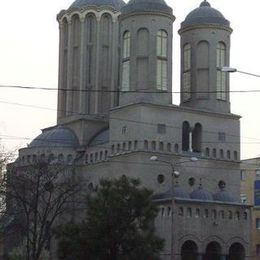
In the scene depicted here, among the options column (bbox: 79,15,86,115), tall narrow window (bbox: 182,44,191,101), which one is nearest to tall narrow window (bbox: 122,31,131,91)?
tall narrow window (bbox: 182,44,191,101)

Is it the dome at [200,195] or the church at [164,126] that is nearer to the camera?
the dome at [200,195]

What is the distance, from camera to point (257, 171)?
9231cm

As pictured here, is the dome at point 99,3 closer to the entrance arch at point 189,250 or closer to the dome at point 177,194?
the dome at point 177,194

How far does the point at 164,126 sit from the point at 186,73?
7.89 meters

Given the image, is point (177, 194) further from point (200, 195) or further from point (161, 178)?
point (161, 178)

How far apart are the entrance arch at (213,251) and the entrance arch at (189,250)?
4.42 feet

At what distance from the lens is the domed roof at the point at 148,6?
239 feet

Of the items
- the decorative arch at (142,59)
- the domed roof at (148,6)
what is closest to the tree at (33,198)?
the decorative arch at (142,59)

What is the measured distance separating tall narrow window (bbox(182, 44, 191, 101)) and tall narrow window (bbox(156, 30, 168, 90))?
4473 millimetres

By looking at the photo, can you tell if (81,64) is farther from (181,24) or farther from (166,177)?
(166,177)

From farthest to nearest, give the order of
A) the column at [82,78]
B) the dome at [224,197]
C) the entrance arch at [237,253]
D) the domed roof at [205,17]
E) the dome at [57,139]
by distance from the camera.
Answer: the column at [82,78]
the dome at [57,139]
the domed roof at [205,17]
the entrance arch at [237,253]
the dome at [224,197]

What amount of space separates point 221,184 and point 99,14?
68.2 feet

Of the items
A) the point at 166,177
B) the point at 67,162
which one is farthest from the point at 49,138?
the point at 166,177

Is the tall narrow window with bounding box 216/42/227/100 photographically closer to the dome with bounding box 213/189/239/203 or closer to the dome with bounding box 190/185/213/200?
the dome with bounding box 213/189/239/203
